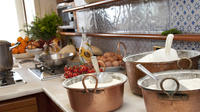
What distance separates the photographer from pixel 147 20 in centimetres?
131

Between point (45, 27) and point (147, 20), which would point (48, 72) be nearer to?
point (147, 20)

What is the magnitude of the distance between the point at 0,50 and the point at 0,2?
2.49 meters

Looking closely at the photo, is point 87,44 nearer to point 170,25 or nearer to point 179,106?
point 170,25

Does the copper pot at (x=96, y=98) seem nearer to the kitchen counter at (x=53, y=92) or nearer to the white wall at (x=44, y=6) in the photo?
the kitchen counter at (x=53, y=92)

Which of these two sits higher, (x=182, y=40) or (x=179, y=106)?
(x=182, y=40)

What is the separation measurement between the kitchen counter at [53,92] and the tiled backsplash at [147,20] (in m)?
0.37

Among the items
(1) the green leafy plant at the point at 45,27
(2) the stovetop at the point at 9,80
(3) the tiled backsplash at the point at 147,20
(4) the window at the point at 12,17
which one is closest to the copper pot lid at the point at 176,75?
(3) the tiled backsplash at the point at 147,20

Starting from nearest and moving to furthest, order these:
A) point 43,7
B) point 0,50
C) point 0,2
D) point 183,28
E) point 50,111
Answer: point 183,28, point 50,111, point 0,50, point 43,7, point 0,2

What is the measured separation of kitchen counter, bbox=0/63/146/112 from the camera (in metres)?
0.83

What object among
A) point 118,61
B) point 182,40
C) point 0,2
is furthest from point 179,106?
point 0,2

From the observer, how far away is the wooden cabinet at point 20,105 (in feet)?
3.96

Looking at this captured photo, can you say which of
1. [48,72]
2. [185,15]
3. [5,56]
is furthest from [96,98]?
[5,56]

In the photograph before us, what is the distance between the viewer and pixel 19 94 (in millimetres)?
1198

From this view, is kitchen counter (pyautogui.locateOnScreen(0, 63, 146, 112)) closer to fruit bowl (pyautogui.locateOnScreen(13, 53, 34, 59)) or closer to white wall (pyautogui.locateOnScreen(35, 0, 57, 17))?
fruit bowl (pyautogui.locateOnScreen(13, 53, 34, 59))
